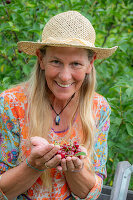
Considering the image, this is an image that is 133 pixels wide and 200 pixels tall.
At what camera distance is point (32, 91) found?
2.06 metres

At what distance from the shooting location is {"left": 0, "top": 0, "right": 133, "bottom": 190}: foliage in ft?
8.45

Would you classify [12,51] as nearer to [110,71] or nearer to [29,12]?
[29,12]

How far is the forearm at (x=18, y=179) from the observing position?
187cm

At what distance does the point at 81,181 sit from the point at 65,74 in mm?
729

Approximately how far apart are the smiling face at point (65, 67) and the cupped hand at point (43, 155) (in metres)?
0.37

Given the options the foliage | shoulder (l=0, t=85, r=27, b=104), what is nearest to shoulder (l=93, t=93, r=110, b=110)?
the foliage

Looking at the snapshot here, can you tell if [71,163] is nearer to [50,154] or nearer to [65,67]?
[50,154]

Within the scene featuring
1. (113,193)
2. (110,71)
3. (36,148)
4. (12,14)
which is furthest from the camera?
(110,71)

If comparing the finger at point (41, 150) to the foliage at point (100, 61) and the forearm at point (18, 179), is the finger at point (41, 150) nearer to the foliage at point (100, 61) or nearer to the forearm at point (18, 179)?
the forearm at point (18, 179)

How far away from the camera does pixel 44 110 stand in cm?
208

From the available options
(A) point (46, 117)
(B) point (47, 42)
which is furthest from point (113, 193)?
(B) point (47, 42)

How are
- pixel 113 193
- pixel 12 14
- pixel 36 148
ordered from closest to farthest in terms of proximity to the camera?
pixel 36 148, pixel 113 193, pixel 12 14

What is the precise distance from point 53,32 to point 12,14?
1.06 meters

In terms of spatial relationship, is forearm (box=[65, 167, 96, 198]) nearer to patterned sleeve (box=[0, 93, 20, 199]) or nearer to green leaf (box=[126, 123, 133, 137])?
patterned sleeve (box=[0, 93, 20, 199])
